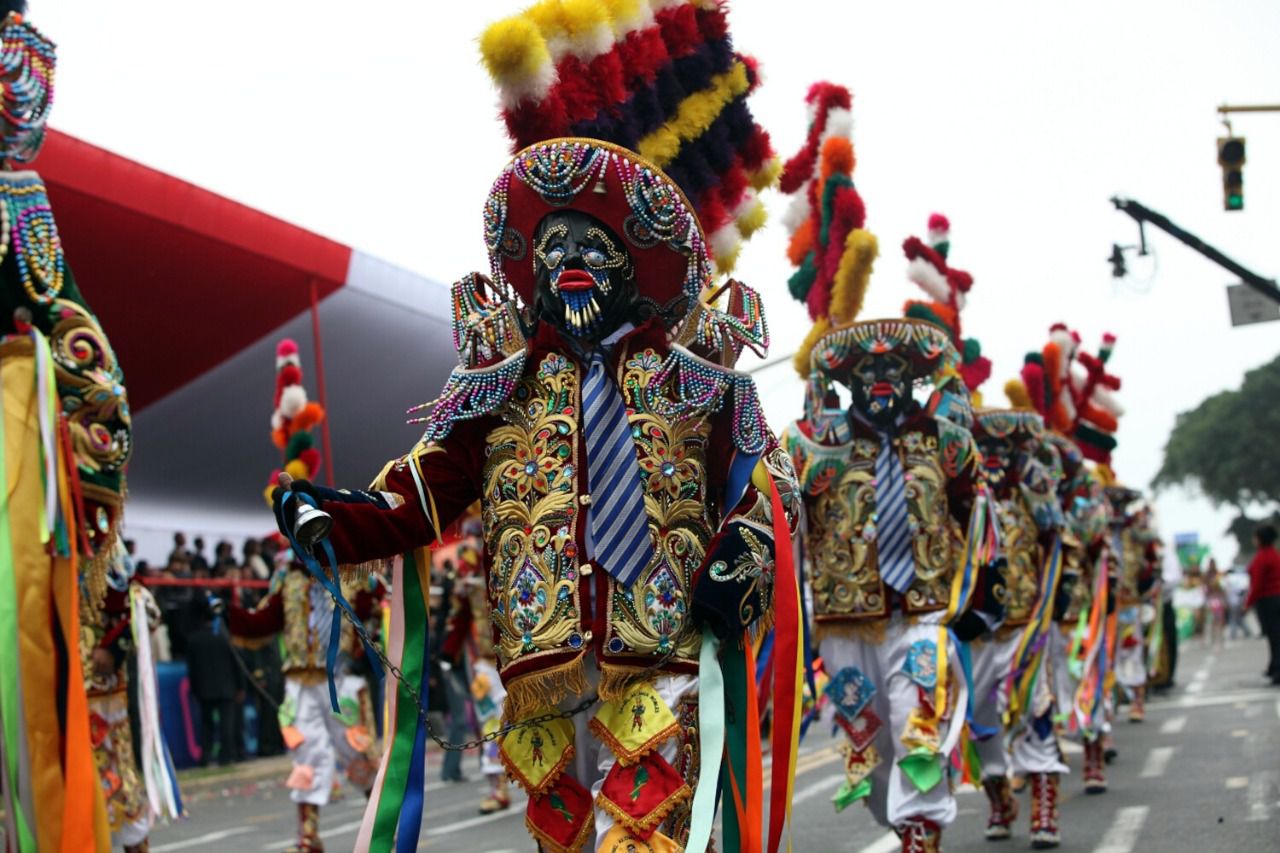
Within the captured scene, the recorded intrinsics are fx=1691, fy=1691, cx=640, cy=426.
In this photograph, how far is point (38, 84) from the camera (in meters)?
6.30

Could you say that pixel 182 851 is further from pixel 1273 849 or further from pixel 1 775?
pixel 1273 849

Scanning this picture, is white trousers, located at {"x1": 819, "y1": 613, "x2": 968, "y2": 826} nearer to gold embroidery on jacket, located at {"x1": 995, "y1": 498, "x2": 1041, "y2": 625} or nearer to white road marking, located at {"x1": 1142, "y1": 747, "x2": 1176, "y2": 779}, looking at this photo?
gold embroidery on jacket, located at {"x1": 995, "y1": 498, "x2": 1041, "y2": 625}

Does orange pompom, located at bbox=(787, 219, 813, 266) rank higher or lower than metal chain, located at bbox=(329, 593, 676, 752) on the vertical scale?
higher

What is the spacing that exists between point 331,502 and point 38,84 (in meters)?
2.67

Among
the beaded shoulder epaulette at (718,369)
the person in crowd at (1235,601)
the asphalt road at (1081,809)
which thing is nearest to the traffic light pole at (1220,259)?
the asphalt road at (1081,809)

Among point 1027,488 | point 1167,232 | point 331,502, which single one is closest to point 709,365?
point 331,502

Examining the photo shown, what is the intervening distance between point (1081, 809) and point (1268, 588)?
477 inches

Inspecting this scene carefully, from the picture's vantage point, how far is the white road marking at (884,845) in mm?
8875

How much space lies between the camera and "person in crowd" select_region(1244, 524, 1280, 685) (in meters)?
21.2

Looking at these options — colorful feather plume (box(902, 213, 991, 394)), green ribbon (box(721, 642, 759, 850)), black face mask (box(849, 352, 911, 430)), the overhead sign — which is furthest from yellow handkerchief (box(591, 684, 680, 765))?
the overhead sign

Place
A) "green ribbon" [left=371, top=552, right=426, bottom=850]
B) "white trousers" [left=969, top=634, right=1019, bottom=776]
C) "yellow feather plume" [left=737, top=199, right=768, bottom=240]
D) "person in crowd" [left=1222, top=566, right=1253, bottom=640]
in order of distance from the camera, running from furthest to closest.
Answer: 1. "person in crowd" [left=1222, top=566, right=1253, bottom=640]
2. "white trousers" [left=969, top=634, right=1019, bottom=776]
3. "yellow feather plume" [left=737, top=199, right=768, bottom=240]
4. "green ribbon" [left=371, top=552, right=426, bottom=850]

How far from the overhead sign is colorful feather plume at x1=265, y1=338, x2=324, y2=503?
353 inches

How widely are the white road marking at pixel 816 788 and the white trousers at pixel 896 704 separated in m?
3.72

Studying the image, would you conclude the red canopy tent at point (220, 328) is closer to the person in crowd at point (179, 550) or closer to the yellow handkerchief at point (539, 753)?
the person in crowd at point (179, 550)
